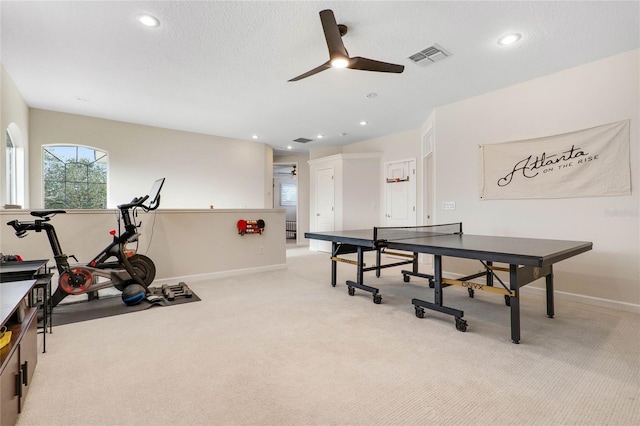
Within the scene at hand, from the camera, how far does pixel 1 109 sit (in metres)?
3.55

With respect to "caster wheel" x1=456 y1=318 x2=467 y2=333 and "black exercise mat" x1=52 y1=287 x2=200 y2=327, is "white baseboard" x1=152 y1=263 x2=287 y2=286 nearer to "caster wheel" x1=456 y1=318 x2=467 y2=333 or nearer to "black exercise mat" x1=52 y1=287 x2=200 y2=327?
"black exercise mat" x1=52 y1=287 x2=200 y2=327

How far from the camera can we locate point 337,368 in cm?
202

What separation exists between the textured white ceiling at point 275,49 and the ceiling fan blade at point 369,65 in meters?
0.41

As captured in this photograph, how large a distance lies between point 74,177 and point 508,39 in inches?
271

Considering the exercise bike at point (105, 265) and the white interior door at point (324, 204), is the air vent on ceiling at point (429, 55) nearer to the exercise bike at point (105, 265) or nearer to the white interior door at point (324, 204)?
the exercise bike at point (105, 265)

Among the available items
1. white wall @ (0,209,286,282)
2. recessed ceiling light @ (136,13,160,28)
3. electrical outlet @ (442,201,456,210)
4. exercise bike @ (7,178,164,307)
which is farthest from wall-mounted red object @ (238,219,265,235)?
electrical outlet @ (442,201,456,210)

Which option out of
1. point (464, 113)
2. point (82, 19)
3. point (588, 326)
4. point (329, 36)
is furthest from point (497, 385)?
point (82, 19)

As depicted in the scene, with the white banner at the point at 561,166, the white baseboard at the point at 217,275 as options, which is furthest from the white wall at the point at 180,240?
the white banner at the point at 561,166

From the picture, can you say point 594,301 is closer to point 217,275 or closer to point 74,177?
point 217,275

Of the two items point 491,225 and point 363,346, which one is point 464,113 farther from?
point 363,346

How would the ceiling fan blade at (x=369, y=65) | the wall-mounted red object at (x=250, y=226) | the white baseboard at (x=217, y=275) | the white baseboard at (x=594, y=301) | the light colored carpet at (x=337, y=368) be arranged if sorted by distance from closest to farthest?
1. the light colored carpet at (x=337, y=368)
2. the ceiling fan blade at (x=369, y=65)
3. the white baseboard at (x=594, y=301)
4. the white baseboard at (x=217, y=275)
5. the wall-mounted red object at (x=250, y=226)

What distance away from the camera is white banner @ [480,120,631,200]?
3.22 m

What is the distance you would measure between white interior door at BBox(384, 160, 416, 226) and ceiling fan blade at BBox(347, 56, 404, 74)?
153 inches

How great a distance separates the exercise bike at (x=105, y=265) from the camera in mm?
2941
